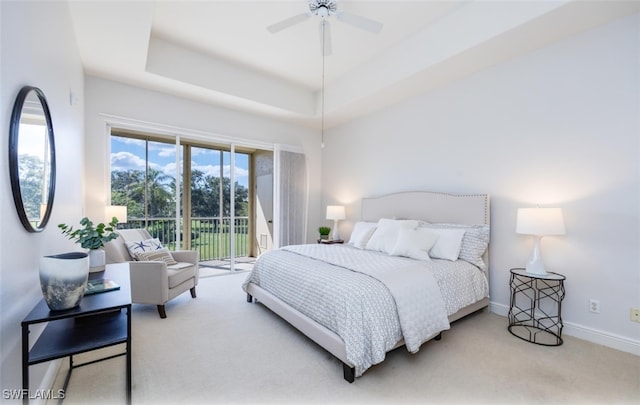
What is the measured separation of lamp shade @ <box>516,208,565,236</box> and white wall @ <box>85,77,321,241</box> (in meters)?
3.93

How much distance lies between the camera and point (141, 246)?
328 centimetres

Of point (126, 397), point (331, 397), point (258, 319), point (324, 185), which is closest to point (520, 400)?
point (331, 397)

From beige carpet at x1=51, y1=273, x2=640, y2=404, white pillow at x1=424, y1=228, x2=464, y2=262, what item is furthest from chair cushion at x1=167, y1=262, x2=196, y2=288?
white pillow at x1=424, y1=228, x2=464, y2=262

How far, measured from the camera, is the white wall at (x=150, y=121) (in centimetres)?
352

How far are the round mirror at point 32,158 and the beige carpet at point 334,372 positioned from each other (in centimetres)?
118

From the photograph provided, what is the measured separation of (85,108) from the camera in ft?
11.4

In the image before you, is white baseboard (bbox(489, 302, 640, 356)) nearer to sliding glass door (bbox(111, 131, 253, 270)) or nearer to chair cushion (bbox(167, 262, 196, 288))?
chair cushion (bbox(167, 262, 196, 288))

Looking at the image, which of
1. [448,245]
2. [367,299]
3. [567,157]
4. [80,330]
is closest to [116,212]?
[80,330]

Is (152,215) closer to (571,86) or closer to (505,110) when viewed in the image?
(505,110)

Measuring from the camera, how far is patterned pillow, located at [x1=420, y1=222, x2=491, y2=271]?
298 cm

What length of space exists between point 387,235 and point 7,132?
3.09 meters

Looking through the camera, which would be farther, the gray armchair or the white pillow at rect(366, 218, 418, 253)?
the white pillow at rect(366, 218, 418, 253)

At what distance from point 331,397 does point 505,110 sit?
10.7ft

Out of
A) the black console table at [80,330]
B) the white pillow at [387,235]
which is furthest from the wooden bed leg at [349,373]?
the white pillow at [387,235]
